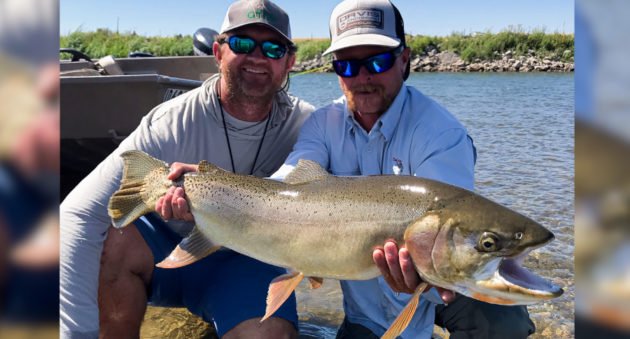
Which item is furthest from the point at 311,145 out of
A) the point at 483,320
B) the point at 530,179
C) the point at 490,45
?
the point at 490,45

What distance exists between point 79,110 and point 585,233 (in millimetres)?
6523

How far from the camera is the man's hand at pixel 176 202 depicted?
3.10 meters

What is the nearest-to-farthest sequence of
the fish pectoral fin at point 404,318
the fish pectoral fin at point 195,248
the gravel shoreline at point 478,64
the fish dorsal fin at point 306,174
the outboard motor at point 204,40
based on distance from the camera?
1. the fish pectoral fin at point 404,318
2. the fish dorsal fin at point 306,174
3. the fish pectoral fin at point 195,248
4. the outboard motor at point 204,40
5. the gravel shoreline at point 478,64

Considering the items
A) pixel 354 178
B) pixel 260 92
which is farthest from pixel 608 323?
pixel 260 92

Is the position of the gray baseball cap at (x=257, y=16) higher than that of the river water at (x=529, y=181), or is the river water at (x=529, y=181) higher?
the gray baseball cap at (x=257, y=16)

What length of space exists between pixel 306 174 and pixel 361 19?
1.16 m

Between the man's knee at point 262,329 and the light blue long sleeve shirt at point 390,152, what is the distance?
19.5 inches

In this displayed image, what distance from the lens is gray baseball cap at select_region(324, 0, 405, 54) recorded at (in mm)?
3545

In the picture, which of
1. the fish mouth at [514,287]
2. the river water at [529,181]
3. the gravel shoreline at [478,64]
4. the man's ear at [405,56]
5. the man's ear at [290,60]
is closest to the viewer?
the fish mouth at [514,287]

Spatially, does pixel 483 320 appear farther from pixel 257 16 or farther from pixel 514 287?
pixel 257 16

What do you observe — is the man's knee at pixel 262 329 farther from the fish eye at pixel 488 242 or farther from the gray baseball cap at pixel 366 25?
the gray baseball cap at pixel 366 25

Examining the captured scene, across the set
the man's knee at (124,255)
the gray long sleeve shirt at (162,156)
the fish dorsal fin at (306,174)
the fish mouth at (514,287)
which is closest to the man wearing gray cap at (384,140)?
the gray long sleeve shirt at (162,156)

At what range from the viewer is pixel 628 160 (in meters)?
0.76

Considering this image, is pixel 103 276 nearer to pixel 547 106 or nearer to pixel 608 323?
pixel 608 323
